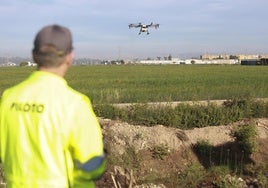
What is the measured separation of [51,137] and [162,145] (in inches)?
317

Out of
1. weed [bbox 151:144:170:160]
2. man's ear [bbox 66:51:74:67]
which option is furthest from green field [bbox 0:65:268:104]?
man's ear [bbox 66:51:74:67]

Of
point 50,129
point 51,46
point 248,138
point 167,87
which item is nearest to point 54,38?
point 51,46

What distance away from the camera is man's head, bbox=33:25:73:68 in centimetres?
316

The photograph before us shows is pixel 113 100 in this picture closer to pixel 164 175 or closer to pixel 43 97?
pixel 164 175

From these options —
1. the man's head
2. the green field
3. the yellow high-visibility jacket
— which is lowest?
the green field

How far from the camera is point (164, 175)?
10133 mm

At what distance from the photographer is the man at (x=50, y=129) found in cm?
306

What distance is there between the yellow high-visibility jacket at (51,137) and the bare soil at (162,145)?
251 inches

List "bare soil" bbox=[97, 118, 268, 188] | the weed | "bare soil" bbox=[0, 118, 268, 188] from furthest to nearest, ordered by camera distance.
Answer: the weed, "bare soil" bbox=[97, 118, 268, 188], "bare soil" bbox=[0, 118, 268, 188]

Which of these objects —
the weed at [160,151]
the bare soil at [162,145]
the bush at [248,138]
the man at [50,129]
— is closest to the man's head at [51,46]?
the man at [50,129]

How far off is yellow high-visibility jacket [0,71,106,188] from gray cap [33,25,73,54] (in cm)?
16

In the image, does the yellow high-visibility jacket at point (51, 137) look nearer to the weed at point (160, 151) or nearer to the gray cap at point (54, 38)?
the gray cap at point (54, 38)

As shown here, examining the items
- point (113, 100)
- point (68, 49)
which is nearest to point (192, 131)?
point (113, 100)

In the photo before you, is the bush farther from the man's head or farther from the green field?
the man's head
